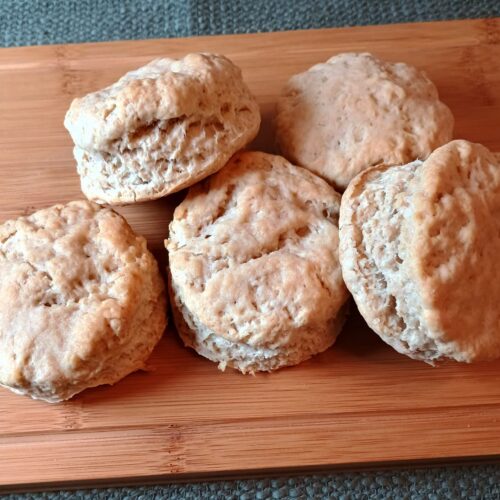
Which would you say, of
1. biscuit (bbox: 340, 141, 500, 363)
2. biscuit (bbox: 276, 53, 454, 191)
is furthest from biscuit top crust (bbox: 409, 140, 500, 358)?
biscuit (bbox: 276, 53, 454, 191)

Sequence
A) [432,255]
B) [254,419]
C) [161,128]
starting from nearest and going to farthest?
[432,255] < [161,128] < [254,419]

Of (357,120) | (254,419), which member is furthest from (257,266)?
(357,120)

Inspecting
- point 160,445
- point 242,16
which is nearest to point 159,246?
point 160,445

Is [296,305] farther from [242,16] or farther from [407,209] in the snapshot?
[242,16]

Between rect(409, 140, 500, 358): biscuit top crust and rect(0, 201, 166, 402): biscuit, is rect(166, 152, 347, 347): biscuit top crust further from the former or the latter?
rect(409, 140, 500, 358): biscuit top crust

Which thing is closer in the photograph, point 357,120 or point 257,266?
point 257,266

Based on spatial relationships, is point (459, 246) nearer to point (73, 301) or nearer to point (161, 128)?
point (161, 128)

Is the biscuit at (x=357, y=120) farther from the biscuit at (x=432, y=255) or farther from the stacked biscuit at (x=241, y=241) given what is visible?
the biscuit at (x=432, y=255)
